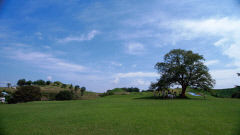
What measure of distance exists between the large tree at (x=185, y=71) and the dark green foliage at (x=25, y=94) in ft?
120

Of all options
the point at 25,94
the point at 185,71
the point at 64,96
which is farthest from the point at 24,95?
the point at 185,71

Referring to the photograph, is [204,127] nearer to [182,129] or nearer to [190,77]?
[182,129]

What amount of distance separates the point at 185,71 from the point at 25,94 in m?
44.8

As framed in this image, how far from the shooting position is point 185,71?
117 feet

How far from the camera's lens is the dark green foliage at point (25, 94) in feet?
143

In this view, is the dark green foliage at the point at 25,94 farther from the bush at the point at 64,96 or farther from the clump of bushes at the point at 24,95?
the bush at the point at 64,96

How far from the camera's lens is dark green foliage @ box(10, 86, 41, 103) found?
4356cm

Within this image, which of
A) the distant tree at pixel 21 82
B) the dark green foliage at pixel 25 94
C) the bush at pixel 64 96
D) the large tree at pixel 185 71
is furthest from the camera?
the distant tree at pixel 21 82

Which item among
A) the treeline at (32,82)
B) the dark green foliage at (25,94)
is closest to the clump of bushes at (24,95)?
the dark green foliage at (25,94)

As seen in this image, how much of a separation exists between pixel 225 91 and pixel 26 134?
217 feet

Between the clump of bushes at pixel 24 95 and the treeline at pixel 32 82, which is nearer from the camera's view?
the clump of bushes at pixel 24 95

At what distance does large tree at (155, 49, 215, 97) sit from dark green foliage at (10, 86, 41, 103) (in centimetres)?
3650

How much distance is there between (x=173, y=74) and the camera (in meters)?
36.6

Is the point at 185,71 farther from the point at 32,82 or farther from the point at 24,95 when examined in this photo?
the point at 32,82
